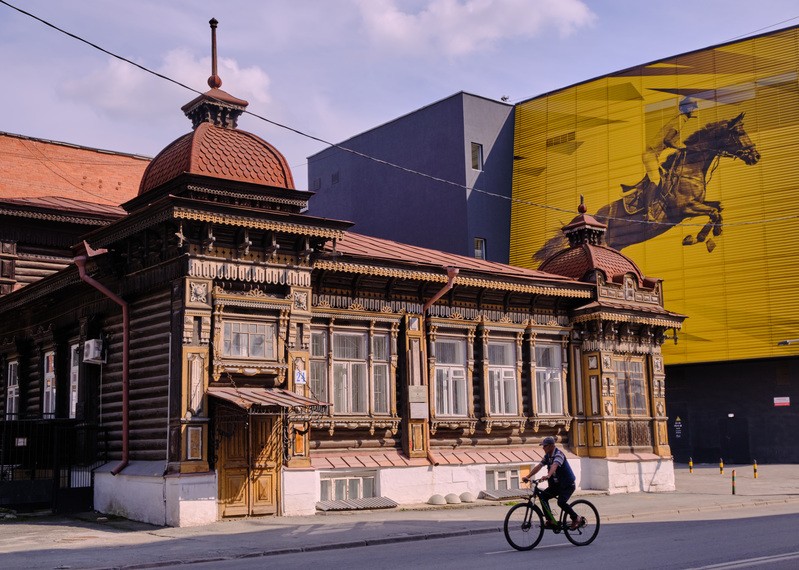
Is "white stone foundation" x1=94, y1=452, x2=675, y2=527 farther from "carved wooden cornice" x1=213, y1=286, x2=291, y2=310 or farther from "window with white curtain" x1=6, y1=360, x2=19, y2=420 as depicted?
"window with white curtain" x1=6, y1=360, x2=19, y2=420

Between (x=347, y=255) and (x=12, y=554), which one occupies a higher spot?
(x=347, y=255)

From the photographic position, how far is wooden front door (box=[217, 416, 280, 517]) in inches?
760

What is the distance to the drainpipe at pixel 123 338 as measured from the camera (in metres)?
20.6

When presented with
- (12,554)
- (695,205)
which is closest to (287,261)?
(12,554)

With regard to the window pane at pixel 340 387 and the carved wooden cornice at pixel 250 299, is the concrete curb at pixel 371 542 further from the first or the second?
the carved wooden cornice at pixel 250 299

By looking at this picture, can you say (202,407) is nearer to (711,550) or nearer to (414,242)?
(711,550)

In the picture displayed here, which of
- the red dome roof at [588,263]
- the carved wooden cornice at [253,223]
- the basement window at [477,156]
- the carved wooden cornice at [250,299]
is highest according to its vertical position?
the basement window at [477,156]

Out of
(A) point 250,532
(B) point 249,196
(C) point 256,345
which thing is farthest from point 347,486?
(B) point 249,196

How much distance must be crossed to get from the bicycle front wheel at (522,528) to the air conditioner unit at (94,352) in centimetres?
1183

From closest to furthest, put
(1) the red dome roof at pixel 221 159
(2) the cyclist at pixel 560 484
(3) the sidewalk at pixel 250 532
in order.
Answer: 1. (3) the sidewalk at pixel 250 532
2. (2) the cyclist at pixel 560 484
3. (1) the red dome roof at pixel 221 159

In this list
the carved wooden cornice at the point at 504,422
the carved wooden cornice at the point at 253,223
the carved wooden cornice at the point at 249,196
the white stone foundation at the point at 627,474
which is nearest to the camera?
the carved wooden cornice at the point at 253,223

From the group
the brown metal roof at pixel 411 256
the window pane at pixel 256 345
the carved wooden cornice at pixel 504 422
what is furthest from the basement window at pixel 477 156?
the window pane at pixel 256 345

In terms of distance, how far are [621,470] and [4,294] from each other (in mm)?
18871

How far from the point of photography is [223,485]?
63.2ft
